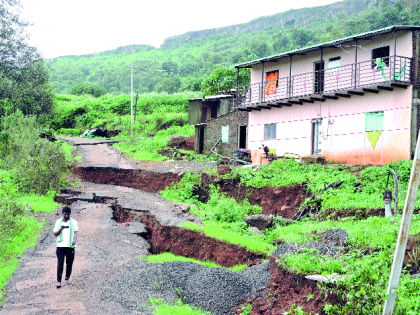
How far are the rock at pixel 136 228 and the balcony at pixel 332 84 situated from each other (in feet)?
38.7

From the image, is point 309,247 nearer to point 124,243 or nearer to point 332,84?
point 124,243

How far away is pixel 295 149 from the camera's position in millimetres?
26578

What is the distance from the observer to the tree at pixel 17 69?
2811 cm

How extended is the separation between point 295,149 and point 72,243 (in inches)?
712

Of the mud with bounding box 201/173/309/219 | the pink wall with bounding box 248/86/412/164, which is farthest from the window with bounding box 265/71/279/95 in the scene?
the mud with bounding box 201/173/309/219

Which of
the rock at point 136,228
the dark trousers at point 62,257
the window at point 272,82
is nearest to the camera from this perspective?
the dark trousers at point 62,257

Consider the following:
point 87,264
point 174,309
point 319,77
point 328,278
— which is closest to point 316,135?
point 319,77

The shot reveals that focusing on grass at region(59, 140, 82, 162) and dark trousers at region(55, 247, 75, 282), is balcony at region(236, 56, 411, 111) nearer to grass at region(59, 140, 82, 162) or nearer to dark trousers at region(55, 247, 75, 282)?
grass at region(59, 140, 82, 162)

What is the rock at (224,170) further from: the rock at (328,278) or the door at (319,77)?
the rock at (328,278)

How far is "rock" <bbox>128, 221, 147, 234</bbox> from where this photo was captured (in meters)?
16.5

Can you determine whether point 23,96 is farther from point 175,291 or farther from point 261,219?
point 175,291

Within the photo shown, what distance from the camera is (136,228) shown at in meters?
16.9

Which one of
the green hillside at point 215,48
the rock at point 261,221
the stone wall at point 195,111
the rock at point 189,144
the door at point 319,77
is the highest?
the green hillside at point 215,48

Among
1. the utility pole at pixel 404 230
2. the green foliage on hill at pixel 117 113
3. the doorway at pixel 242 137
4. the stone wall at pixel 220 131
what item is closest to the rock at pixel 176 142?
the stone wall at pixel 220 131
